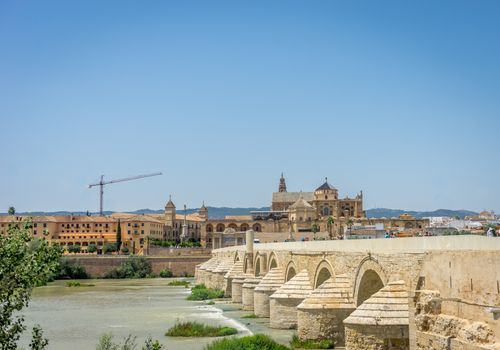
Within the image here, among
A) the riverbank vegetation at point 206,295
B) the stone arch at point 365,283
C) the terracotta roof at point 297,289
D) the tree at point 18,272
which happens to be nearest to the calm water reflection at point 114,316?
the riverbank vegetation at point 206,295

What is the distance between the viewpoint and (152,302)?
39.7 m

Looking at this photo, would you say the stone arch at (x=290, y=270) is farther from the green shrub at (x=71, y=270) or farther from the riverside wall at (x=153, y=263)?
the riverside wall at (x=153, y=263)

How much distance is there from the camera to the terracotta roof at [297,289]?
24.0 meters

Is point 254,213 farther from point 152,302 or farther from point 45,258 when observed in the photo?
point 45,258

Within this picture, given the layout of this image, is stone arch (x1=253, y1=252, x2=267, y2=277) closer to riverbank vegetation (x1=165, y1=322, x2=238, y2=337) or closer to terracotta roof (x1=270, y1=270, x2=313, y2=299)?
terracotta roof (x1=270, y1=270, x2=313, y2=299)

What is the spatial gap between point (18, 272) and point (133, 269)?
64414 millimetres

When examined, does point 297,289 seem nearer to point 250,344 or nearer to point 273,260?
point 250,344

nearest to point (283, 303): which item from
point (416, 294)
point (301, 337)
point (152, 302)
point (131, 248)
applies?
point (301, 337)

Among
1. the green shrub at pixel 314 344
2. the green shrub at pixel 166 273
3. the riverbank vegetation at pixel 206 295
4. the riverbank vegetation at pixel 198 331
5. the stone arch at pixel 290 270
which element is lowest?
the green shrub at pixel 166 273

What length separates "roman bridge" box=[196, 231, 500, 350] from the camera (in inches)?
444

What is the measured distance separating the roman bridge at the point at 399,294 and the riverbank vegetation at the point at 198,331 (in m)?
1.74

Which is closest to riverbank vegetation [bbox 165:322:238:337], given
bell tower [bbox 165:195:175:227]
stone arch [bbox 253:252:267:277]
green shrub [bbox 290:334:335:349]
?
green shrub [bbox 290:334:335:349]

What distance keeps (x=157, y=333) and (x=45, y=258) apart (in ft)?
46.5

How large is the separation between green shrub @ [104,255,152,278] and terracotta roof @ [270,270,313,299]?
5020cm
